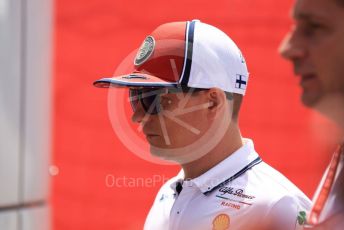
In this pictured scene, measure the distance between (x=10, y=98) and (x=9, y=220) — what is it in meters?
0.38

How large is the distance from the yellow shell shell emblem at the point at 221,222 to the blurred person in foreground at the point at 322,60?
21.3 inches

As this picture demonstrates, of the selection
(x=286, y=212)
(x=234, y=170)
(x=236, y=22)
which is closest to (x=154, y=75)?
(x=234, y=170)

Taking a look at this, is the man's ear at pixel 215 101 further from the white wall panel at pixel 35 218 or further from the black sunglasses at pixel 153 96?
the white wall panel at pixel 35 218

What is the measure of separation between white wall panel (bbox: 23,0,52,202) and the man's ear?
2.06 ft

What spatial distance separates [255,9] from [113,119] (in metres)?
0.83

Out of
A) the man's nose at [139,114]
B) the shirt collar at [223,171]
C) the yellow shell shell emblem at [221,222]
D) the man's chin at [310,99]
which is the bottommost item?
the yellow shell shell emblem at [221,222]

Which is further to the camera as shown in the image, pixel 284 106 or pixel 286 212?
pixel 284 106

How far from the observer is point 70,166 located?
3.14 meters

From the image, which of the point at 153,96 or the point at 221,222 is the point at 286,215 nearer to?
the point at 221,222

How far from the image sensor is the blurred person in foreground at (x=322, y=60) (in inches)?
43.9

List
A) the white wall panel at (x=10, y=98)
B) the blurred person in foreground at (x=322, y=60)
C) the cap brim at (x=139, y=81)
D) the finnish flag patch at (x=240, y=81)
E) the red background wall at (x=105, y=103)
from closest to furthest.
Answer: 1. the blurred person in foreground at (x=322, y=60)
2. the cap brim at (x=139, y=81)
3. the finnish flag patch at (x=240, y=81)
4. the white wall panel at (x=10, y=98)
5. the red background wall at (x=105, y=103)

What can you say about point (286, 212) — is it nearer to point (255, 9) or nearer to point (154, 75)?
point (154, 75)

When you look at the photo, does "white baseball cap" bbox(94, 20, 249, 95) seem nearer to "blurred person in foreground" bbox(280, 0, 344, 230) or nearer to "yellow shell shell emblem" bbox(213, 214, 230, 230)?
"yellow shell shell emblem" bbox(213, 214, 230, 230)

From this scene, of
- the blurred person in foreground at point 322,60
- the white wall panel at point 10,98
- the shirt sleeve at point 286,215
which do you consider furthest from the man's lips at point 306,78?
the white wall panel at point 10,98
